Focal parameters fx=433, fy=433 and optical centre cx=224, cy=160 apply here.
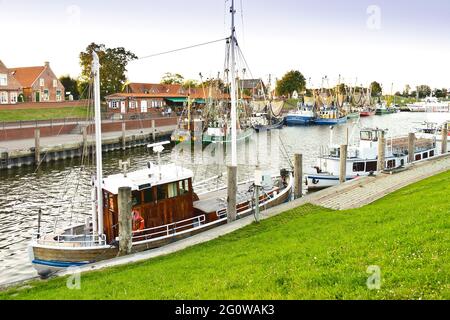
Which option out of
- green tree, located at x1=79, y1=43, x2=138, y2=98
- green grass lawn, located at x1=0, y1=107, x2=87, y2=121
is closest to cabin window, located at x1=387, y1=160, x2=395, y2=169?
green grass lawn, located at x1=0, y1=107, x2=87, y2=121

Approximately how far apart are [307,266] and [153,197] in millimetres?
9685

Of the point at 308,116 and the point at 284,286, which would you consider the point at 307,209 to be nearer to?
the point at 284,286

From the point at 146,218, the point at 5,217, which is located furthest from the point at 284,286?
the point at 5,217

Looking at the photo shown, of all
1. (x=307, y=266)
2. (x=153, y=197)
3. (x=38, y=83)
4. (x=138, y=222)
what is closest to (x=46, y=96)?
(x=38, y=83)

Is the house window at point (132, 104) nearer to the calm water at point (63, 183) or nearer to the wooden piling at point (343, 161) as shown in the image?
the calm water at point (63, 183)

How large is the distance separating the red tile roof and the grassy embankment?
1439 centimetres

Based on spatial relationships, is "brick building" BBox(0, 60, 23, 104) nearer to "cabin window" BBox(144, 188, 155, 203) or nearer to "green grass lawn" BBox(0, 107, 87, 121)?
"green grass lawn" BBox(0, 107, 87, 121)

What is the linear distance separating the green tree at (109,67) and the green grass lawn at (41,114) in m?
18.2

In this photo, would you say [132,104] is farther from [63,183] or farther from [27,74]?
[63,183]

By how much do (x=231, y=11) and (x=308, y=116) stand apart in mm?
82110

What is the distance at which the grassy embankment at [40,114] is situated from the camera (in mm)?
67375

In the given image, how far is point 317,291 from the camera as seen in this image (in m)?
8.89

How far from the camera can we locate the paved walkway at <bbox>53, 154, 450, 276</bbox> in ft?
55.7

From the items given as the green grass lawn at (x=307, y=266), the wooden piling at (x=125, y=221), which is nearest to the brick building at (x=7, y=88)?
the wooden piling at (x=125, y=221)
